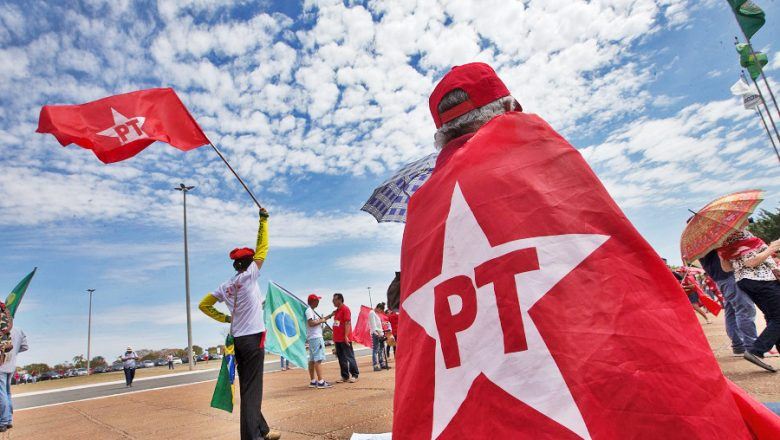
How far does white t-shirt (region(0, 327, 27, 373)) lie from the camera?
5994 millimetres

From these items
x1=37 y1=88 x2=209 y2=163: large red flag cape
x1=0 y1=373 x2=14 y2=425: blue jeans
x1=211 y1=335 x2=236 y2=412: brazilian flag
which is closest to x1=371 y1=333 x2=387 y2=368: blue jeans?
x1=211 y1=335 x2=236 y2=412: brazilian flag

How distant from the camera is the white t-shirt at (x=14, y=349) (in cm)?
599

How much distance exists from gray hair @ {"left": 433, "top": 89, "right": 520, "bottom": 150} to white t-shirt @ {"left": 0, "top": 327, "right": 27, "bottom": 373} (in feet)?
24.6

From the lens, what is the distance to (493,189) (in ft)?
4.16

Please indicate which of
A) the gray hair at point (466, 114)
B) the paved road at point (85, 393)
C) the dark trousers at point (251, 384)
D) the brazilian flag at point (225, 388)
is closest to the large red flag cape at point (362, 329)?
the paved road at point (85, 393)

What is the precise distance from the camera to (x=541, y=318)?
1.05 metres

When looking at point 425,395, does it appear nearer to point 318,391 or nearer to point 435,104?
point 435,104

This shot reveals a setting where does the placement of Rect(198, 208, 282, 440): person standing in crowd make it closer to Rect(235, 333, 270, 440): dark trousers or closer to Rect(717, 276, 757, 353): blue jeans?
Rect(235, 333, 270, 440): dark trousers

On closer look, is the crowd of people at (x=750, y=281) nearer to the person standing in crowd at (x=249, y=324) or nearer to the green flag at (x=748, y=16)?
the person standing in crowd at (x=249, y=324)

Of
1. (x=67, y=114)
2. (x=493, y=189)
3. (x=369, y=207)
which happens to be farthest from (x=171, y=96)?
(x=493, y=189)

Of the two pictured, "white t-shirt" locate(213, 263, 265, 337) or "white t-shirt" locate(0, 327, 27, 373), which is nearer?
"white t-shirt" locate(213, 263, 265, 337)

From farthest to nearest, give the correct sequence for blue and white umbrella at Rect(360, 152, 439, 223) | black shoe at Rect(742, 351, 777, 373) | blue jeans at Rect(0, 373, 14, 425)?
blue jeans at Rect(0, 373, 14, 425)
black shoe at Rect(742, 351, 777, 373)
blue and white umbrella at Rect(360, 152, 439, 223)

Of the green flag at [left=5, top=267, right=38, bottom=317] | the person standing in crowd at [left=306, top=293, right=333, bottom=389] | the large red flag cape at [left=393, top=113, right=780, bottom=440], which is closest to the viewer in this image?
the large red flag cape at [left=393, top=113, right=780, bottom=440]

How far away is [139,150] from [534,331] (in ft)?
14.3
